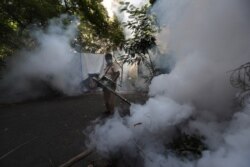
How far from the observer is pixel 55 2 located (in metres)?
15.6

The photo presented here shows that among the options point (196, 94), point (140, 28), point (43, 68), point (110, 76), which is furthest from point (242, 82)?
point (43, 68)

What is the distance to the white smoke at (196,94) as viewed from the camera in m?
4.43

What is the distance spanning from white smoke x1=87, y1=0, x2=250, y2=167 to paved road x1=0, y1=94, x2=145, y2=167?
1.10m

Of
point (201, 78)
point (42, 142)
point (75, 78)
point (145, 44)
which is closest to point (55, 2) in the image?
point (75, 78)

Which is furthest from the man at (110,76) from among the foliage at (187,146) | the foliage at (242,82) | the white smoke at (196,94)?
the foliage at (242,82)

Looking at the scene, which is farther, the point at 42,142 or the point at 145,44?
the point at 145,44

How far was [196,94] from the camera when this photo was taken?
5.09 meters

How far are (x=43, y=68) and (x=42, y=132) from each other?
23.9 ft

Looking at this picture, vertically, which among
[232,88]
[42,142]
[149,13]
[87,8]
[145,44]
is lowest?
[42,142]

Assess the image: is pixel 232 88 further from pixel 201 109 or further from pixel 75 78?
pixel 75 78

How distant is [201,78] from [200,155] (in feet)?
4.75

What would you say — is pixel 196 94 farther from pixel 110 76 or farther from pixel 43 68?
pixel 43 68

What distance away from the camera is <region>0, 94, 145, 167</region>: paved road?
5.35m

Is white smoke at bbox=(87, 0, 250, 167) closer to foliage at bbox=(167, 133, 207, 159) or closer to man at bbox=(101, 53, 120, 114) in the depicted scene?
foliage at bbox=(167, 133, 207, 159)
